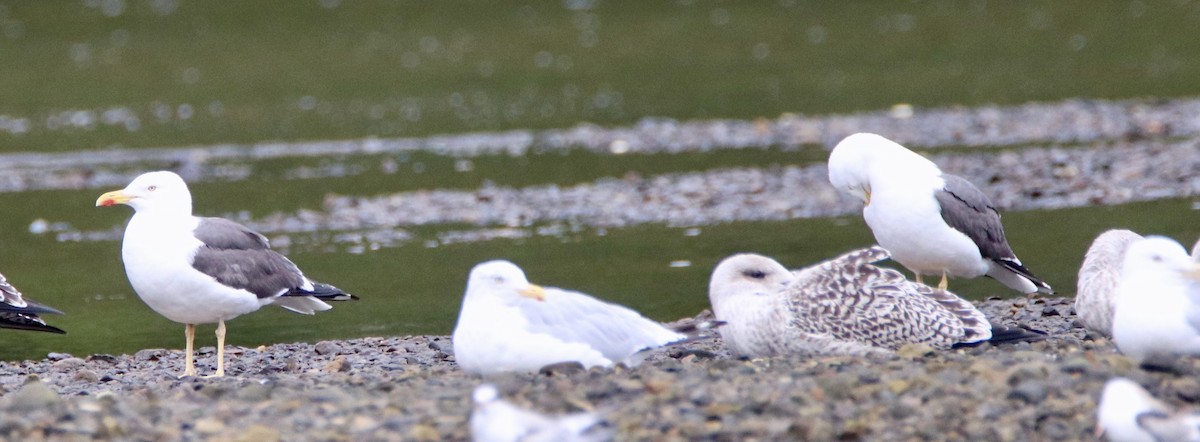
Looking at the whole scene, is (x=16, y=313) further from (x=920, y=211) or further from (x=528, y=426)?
(x=920, y=211)

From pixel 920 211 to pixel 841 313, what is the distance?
1.69m

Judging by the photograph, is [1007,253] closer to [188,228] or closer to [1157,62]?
[188,228]

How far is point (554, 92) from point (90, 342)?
54.1ft

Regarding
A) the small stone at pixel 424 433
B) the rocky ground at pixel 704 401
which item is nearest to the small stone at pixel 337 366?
the rocky ground at pixel 704 401

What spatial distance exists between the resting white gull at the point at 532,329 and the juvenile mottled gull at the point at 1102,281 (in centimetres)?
208

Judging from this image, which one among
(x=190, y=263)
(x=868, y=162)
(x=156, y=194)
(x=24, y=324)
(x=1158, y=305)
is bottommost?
(x=24, y=324)

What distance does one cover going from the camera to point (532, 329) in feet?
22.8

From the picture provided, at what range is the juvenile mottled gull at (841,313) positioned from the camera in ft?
24.0

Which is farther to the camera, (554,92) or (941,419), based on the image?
(554,92)

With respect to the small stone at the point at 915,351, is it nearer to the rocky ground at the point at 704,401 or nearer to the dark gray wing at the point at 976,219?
the rocky ground at the point at 704,401

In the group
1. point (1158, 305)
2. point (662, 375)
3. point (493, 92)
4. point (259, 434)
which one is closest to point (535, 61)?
point (493, 92)

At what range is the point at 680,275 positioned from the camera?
11.7 m

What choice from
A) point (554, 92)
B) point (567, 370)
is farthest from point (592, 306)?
point (554, 92)

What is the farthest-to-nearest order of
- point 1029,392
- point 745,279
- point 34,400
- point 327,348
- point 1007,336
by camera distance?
point 327,348 < point 745,279 < point 1007,336 < point 34,400 < point 1029,392
